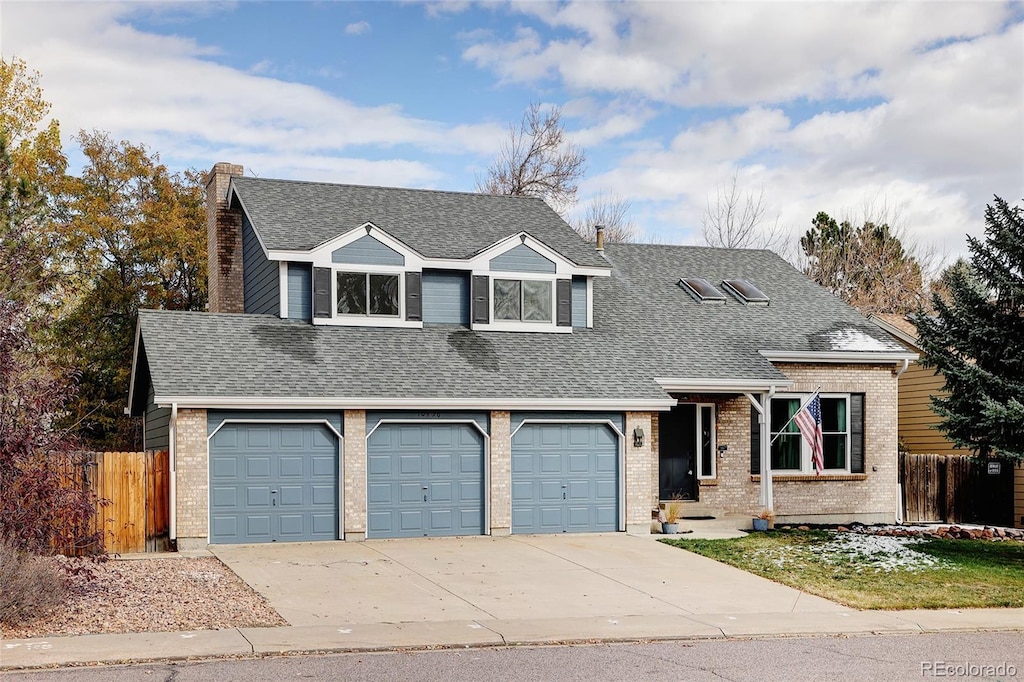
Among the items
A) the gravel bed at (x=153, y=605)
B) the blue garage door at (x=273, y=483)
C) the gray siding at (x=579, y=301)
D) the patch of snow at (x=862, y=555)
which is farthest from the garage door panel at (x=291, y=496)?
the patch of snow at (x=862, y=555)

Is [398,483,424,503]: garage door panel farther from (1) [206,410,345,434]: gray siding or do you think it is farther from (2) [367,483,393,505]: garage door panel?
(1) [206,410,345,434]: gray siding

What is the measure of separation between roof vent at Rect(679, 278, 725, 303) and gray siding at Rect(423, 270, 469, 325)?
6578mm

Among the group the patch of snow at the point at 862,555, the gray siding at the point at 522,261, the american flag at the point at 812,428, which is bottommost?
the patch of snow at the point at 862,555

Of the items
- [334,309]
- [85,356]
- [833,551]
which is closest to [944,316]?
[833,551]

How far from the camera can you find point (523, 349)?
2327cm

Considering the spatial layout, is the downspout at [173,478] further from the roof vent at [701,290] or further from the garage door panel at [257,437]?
the roof vent at [701,290]

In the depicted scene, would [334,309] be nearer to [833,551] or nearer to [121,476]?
[121,476]

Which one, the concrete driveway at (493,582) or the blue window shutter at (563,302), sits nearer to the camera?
the concrete driveway at (493,582)

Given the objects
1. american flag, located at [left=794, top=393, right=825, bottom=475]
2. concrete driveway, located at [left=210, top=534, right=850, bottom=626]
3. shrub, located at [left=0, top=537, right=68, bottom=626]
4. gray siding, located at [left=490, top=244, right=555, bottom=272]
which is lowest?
concrete driveway, located at [left=210, top=534, right=850, bottom=626]

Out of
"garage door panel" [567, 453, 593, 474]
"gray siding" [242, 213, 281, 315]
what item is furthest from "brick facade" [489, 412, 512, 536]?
"gray siding" [242, 213, 281, 315]

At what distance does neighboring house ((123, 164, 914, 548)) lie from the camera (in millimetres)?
20094

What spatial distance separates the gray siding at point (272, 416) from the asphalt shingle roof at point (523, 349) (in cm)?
41

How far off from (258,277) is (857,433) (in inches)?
548

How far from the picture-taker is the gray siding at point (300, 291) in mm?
22922
